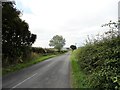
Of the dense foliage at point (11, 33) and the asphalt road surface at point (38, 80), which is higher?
the dense foliage at point (11, 33)

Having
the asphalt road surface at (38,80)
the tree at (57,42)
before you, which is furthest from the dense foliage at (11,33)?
the tree at (57,42)

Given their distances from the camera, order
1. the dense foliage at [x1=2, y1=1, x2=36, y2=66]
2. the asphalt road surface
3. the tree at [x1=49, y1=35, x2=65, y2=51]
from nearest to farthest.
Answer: the asphalt road surface, the dense foliage at [x1=2, y1=1, x2=36, y2=66], the tree at [x1=49, y1=35, x2=65, y2=51]

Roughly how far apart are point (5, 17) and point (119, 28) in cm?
1979

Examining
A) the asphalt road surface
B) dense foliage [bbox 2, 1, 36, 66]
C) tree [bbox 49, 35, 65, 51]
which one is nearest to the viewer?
the asphalt road surface

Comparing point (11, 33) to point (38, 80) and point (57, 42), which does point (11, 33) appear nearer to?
point (38, 80)

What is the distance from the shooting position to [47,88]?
520 inches

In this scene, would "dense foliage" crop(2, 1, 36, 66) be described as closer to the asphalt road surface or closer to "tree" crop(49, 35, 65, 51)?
the asphalt road surface

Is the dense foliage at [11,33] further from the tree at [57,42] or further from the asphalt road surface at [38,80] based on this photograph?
the tree at [57,42]

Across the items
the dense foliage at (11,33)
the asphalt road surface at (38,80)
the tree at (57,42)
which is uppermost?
the tree at (57,42)

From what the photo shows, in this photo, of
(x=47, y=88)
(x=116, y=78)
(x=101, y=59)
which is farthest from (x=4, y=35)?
(x=116, y=78)

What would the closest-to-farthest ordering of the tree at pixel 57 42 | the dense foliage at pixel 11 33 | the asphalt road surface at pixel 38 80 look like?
the asphalt road surface at pixel 38 80 < the dense foliage at pixel 11 33 < the tree at pixel 57 42

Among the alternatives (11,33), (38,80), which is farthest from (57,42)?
(38,80)

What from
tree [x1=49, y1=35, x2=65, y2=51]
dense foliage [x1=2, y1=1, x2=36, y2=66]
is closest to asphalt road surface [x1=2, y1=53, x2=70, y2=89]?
dense foliage [x1=2, y1=1, x2=36, y2=66]

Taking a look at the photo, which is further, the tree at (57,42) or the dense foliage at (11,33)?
the tree at (57,42)
